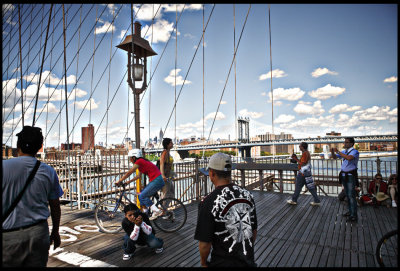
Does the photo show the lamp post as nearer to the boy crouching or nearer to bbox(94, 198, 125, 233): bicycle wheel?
bbox(94, 198, 125, 233): bicycle wheel

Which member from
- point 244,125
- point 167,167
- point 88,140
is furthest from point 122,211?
point 244,125

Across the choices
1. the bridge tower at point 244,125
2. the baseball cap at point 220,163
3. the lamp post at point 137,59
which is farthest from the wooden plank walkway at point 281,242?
the bridge tower at point 244,125

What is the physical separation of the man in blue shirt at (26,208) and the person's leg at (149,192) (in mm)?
2542

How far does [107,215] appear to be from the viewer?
495 centimetres

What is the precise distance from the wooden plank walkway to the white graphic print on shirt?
1.97 metres

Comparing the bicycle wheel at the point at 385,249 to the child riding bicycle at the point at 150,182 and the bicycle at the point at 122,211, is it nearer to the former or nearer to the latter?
the bicycle at the point at 122,211

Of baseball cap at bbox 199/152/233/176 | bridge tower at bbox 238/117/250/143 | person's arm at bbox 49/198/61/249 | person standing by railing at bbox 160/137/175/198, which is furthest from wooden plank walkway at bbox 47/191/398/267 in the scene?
bridge tower at bbox 238/117/250/143

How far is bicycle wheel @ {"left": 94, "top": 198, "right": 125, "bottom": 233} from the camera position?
15.6 feet

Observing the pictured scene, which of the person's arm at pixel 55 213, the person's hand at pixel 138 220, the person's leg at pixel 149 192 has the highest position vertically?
the person's arm at pixel 55 213

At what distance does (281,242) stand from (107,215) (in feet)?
11.7

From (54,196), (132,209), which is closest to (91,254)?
(132,209)

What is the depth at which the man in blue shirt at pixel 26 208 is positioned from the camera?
1850mm

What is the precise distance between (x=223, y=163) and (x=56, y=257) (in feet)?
11.9

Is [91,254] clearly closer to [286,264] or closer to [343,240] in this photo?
[286,264]
